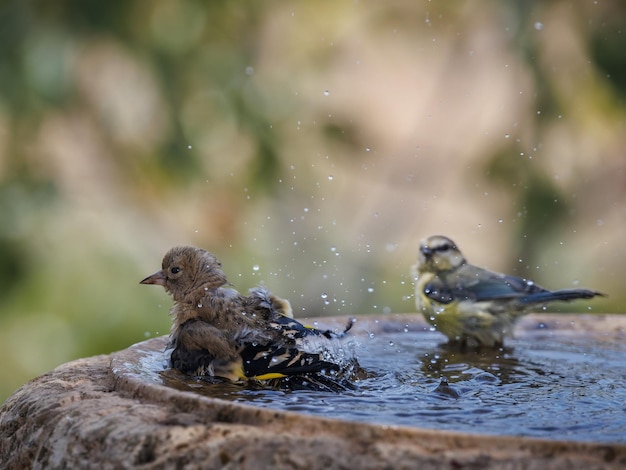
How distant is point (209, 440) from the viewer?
1.96 metres

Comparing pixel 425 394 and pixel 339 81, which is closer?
pixel 425 394

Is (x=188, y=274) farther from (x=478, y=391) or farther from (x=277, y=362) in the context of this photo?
(x=478, y=391)

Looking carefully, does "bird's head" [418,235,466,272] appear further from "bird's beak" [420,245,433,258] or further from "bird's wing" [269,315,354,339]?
"bird's wing" [269,315,354,339]

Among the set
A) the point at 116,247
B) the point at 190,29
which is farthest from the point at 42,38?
the point at 116,247

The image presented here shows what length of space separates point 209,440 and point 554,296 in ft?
8.41

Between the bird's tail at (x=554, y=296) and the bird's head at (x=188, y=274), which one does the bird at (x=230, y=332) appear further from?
the bird's tail at (x=554, y=296)

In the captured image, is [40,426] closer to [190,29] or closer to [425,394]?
[425,394]

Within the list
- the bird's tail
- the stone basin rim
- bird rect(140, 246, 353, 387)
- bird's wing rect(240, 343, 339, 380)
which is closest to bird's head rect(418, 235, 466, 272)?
the bird's tail

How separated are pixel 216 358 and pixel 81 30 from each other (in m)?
3.00

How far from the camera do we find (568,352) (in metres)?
3.59

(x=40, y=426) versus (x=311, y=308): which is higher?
(x=311, y=308)

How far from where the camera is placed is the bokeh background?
17.1 feet

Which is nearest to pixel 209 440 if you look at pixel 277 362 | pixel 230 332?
pixel 277 362

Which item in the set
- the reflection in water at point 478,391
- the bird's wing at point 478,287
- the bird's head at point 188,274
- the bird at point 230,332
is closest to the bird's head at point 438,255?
the bird's wing at point 478,287
